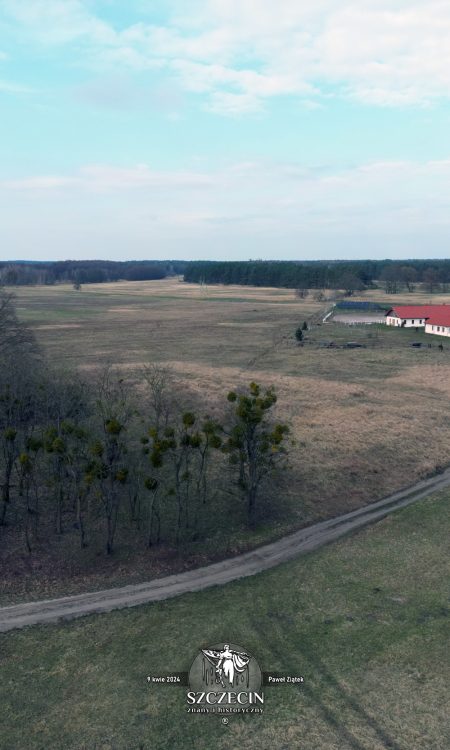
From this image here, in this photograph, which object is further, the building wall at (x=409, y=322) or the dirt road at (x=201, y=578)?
the building wall at (x=409, y=322)

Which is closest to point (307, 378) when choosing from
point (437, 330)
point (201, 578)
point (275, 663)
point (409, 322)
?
point (201, 578)

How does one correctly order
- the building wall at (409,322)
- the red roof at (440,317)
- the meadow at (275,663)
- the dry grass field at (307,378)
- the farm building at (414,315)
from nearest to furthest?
the meadow at (275,663) < the dry grass field at (307,378) < the red roof at (440,317) < the farm building at (414,315) < the building wall at (409,322)

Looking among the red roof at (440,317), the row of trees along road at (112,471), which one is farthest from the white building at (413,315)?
the row of trees along road at (112,471)

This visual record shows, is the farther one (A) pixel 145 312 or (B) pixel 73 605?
(A) pixel 145 312

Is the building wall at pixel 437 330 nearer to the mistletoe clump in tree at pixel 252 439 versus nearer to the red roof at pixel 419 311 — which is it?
the red roof at pixel 419 311

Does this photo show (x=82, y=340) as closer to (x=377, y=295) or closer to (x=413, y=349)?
(x=413, y=349)

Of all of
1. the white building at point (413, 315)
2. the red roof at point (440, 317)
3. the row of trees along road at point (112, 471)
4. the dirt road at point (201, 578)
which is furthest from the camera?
the white building at point (413, 315)

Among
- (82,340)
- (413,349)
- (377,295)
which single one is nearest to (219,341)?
(82,340)
